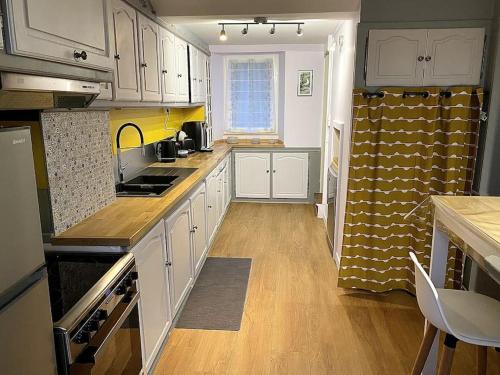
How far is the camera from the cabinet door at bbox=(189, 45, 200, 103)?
13.8 feet

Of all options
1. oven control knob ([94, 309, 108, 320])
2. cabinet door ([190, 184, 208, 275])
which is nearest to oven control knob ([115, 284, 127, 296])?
oven control knob ([94, 309, 108, 320])

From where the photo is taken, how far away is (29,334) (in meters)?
1.05

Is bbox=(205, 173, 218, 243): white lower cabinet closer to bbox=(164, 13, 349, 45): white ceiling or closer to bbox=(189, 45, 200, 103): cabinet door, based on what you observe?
bbox=(189, 45, 200, 103): cabinet door

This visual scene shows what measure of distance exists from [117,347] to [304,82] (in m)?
4.69

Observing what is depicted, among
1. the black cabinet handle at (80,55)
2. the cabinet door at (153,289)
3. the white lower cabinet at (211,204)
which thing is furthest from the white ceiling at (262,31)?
Result: the cabinet door at (153,289)

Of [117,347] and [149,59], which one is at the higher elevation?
[149,59]

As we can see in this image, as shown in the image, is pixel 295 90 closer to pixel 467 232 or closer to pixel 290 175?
pixel 290 175

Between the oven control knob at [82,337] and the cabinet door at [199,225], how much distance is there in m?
1.69

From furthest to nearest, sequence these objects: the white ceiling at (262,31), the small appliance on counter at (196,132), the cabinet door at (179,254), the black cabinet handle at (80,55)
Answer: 1. the small appliance on counter at (196,132)
2. the white ceiling at (262,31)
3. the cabinet door at (179,254)
4. the black cabinet handle at (80,55)

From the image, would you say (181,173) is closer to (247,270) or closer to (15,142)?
(247,270)

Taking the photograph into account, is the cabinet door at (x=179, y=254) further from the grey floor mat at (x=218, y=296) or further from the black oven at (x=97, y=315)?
the black oven at (x=97, y=315)

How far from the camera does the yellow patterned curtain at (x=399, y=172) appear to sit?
9.26 ft

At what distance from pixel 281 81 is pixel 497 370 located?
4612mm

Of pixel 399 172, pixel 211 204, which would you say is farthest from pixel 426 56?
pixel 211 204
